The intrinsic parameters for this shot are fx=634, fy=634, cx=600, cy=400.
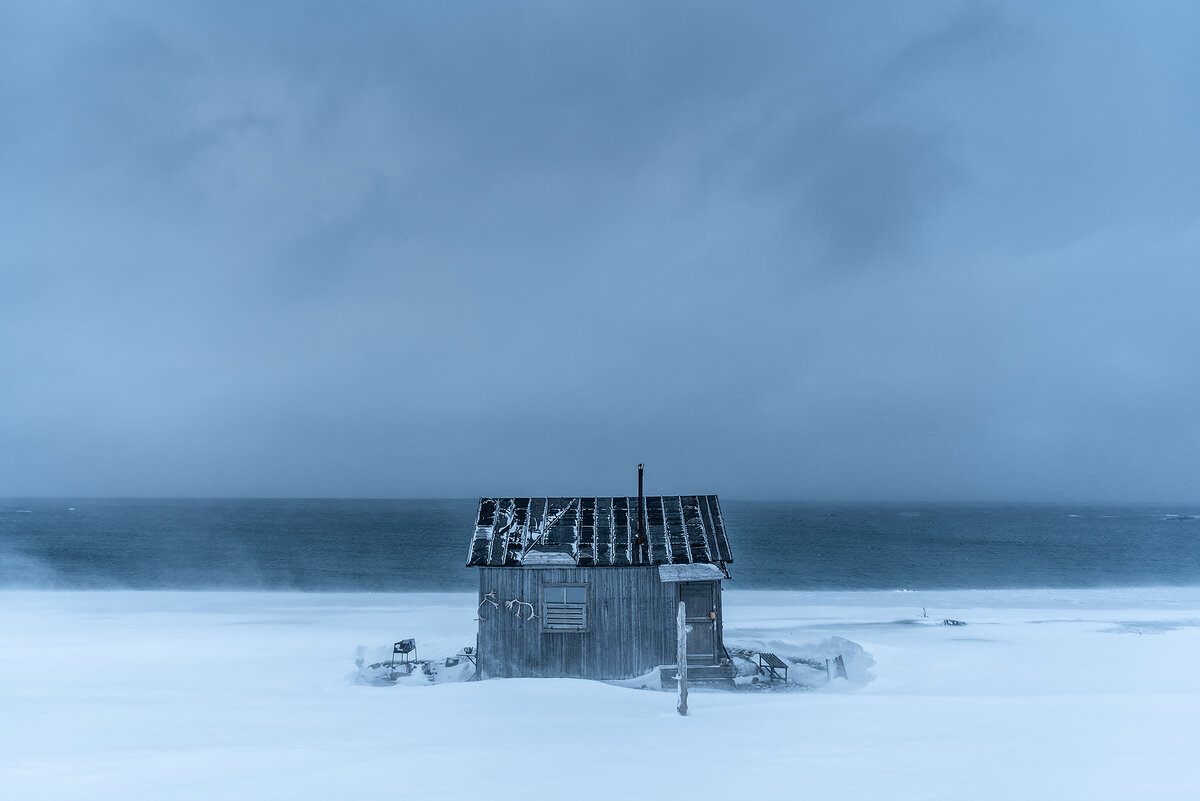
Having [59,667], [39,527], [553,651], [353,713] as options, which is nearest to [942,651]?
[553,651]

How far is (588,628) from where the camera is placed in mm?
18531

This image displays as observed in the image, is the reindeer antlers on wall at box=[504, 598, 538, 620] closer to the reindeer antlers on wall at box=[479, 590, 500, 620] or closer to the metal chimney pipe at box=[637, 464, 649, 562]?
the reindeer antlers on wall at box=[479, 590, 500, 620]

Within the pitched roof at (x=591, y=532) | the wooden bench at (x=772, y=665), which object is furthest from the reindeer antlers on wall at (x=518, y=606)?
the wooden bench at (x=772, y=665)

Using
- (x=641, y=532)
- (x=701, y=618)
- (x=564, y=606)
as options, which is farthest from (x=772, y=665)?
(x=564, y=606)

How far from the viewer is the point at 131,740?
34.1 ft

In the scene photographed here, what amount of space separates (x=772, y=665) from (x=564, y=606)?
7211 mm

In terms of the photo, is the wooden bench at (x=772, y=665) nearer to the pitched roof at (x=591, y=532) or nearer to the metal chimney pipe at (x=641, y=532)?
the pitched roof at (x=591, y=532)

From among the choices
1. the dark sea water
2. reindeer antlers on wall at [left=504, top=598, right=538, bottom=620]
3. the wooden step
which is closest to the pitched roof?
reindeer antlers on wall at [left=504, top=598, right=538, bottom=620]

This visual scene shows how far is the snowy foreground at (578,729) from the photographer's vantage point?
8.20m

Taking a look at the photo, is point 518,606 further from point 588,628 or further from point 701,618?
point 701,618

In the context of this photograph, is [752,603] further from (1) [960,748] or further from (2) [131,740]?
(2) [131,740]

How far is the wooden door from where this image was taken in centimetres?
1938

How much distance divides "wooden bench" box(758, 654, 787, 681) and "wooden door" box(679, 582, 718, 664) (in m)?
2.28

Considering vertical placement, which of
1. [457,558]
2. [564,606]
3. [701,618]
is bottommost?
[457,558]
